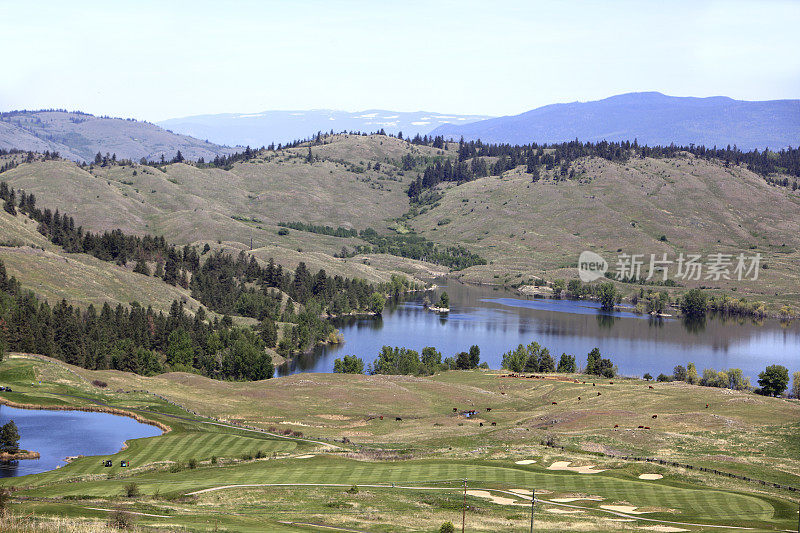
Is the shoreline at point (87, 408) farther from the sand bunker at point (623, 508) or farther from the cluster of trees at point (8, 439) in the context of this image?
the sand bunker at point (623, 508)

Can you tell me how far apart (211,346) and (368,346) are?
50.9 m

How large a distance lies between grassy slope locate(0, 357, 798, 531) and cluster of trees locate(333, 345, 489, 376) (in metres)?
47.5

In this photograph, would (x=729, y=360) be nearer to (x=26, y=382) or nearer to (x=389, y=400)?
(x=389, y=400)

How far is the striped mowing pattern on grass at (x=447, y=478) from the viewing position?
58.9 m

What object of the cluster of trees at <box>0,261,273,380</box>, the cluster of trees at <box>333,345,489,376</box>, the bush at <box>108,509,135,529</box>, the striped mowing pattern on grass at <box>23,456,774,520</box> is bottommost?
the cluster of trees at <box>333,345,489,376</box>

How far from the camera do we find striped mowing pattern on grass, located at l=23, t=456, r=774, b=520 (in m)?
58.9

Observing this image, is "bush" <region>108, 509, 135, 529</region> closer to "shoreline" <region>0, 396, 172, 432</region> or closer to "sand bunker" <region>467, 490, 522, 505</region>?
"sand bunker" <region>467, 490, 522, 505</region>

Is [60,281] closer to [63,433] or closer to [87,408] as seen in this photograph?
[87,408]

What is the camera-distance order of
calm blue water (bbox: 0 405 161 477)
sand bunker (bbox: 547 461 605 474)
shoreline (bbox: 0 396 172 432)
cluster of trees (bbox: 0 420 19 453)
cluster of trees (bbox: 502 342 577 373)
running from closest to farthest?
sand bunker (bbox: 547 461 605 474) < calm blue water (bbox: 0 405 161 477) < cluster of trees (bbox: 0 420 19 453) < shoreline (bbox: 0 396 172 432) < cluster of trees (bbox: 502 342 577 373)

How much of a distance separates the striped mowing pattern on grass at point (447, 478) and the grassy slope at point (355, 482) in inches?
3.8

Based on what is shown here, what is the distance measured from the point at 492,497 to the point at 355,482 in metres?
12.5

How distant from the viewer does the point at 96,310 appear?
176m

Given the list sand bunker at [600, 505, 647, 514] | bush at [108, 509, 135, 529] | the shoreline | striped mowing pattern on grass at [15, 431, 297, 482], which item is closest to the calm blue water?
the shoreline

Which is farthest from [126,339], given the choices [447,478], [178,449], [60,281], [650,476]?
[650,476]
